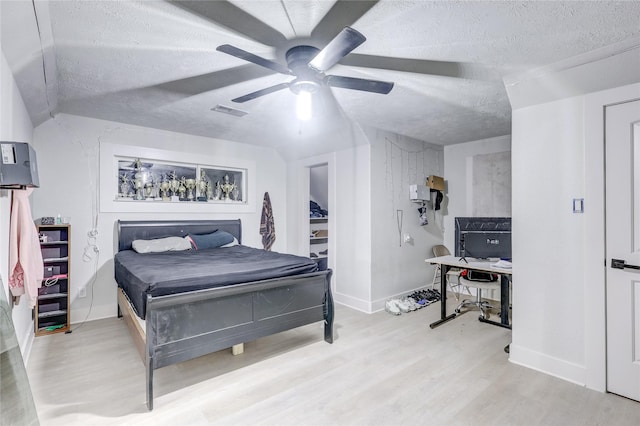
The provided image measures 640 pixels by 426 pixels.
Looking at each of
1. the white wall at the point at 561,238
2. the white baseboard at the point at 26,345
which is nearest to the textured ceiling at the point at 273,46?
the white wall at the point at 561,238

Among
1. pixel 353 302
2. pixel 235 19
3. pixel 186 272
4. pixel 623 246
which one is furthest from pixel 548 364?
pixel 235 19

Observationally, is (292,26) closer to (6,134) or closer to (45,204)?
(6,134)

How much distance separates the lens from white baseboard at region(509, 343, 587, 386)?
234 centimetres

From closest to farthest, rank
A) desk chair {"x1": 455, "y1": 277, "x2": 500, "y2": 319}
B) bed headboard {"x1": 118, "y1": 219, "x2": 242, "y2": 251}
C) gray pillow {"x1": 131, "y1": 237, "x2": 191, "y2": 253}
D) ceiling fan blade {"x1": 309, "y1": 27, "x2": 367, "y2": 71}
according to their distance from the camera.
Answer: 1. ceiling fan blade {"x1": 309, "y1": 27, "x2": 367, "y2": 71}
2. desk chair {"x1": 455, "y1": 277, "x2": 500, "y2": 319}
3. gray pillow {"x1": 131, "y1": 237, "x2": 191, "y2": 253}
4. bed headboard {"x1": 118, "y1": 219, "x2": 242, "y2": 251}

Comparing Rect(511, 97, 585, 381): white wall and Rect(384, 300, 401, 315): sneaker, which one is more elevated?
Rect(511, 97, 585, 381): white wall

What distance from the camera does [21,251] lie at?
235 cm

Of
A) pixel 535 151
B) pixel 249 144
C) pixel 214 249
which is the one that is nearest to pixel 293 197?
pixel 249 144

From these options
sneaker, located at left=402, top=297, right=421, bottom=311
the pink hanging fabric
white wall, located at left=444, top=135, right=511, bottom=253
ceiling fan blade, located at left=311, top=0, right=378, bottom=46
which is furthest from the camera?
white wall, located at left=444, top=135, right=511, bottom=253

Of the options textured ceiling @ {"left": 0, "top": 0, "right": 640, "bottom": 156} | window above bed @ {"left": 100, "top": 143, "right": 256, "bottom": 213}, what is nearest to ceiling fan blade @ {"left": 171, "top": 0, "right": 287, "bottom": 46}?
textured ceiling @ {"left": 0, "top": 0, "right": 640, "bottom": 156}

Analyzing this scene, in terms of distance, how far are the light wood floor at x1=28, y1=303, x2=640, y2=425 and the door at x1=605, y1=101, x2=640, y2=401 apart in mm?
253

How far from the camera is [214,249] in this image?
4.14 m

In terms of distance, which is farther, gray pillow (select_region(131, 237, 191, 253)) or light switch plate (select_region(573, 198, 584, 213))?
gray pillow (select_region(131, 237, 191, 253))

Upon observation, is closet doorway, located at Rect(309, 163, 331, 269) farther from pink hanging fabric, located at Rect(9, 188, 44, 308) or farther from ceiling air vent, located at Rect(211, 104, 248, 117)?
pink hanging fabric, located at Rect(9, 188, 44, 308)

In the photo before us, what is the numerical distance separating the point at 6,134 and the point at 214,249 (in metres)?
2.41
